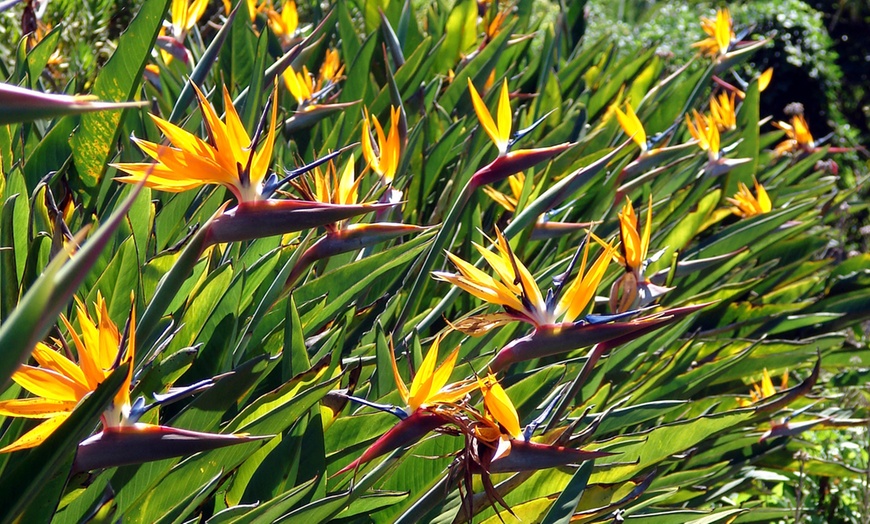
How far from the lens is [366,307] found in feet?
4.45

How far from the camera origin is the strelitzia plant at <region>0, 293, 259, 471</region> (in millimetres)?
589

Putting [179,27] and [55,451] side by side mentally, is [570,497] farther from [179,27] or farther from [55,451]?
[179,27]

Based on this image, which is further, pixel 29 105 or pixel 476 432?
pixel 476 432

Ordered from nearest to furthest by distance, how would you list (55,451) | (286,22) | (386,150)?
1. (55,451)
2. (386,150)
3. (286,22)

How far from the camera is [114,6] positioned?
2816 millimetres

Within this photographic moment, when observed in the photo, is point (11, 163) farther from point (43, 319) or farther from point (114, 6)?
point (114, 6)

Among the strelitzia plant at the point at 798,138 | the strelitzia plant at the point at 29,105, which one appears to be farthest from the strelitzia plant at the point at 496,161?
the strelitzia plant at the point at 798,138

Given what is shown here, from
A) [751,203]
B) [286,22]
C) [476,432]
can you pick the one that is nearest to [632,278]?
[476,432]

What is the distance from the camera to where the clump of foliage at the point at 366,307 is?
0.67 meters

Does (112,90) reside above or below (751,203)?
above

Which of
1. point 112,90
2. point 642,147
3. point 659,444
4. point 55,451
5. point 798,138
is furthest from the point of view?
point 798,138

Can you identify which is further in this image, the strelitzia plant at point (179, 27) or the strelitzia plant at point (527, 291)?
the strelitzia plant at point (179, 27)

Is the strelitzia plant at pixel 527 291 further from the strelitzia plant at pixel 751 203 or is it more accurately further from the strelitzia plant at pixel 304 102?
the strelitzia plant at pixel 751 203

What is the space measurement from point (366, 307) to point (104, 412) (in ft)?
2.45
